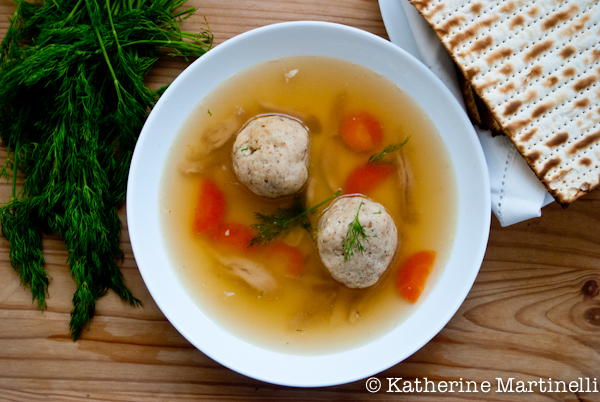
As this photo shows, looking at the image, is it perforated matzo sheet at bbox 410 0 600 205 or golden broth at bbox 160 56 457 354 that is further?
golden broth at bbox 160 56 457 354

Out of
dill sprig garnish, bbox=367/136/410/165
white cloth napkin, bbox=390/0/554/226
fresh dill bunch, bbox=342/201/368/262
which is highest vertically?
white cloth napkin, bbox=390/0/554/226

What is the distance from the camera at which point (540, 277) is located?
7.25 feet

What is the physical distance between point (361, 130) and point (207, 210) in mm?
978

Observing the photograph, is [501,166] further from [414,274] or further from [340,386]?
[340,386]

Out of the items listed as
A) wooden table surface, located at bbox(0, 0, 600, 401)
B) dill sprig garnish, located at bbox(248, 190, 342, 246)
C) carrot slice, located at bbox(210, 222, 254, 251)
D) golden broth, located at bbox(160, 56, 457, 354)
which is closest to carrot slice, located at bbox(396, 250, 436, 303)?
golden broth, located at bbox(160, 56, 457, 354)

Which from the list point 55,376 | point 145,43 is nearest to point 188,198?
point 145,43

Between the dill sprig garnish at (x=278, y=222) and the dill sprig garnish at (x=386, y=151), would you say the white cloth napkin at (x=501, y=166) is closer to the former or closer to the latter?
the dill sprig garnish at (x=386, y=151)

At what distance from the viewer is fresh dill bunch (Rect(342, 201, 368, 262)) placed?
5.92ft

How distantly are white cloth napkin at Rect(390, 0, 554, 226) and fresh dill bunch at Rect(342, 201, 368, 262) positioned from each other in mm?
757

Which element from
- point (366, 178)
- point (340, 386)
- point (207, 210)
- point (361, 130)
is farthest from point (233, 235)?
point (340, 386)

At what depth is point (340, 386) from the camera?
220cm

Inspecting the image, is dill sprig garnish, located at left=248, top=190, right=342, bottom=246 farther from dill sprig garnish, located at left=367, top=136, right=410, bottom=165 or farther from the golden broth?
dill sprig garnish, located at left=367, top=136, right=410, bottom=165

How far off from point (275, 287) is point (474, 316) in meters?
1.16

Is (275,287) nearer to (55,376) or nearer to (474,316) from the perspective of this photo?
(474,316)
